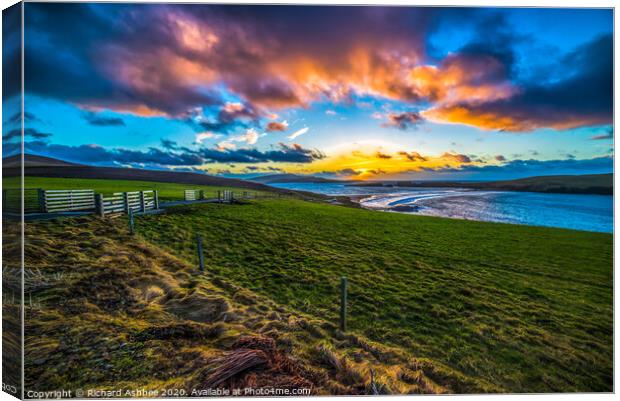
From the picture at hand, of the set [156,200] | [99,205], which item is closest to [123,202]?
[99,205]

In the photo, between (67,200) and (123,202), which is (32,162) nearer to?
(67,200)

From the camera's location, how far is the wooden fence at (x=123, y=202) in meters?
6.28

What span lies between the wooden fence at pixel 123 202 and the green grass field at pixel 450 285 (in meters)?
0.47

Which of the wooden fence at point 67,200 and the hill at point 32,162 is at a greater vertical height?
the hill at point 32,162

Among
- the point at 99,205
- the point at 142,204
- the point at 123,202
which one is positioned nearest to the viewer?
the point at 99,205

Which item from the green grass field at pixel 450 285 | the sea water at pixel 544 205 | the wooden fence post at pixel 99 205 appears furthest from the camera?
the wooden fence post at pixel 99 205

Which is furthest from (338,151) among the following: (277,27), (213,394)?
(213,394)

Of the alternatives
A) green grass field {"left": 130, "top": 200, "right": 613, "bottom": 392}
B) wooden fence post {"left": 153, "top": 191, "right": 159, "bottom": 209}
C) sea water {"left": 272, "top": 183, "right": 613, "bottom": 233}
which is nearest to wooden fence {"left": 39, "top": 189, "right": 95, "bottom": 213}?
green grass field {"left": 130, "top": 200, "right": 613, "bottom": 392}

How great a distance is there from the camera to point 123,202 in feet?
21.8

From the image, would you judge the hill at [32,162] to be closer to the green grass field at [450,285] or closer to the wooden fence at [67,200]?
the wooden fence at [67,200]

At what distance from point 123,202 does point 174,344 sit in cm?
537

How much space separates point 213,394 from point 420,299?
4.18 metres

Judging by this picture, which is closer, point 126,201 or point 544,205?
point 126,201

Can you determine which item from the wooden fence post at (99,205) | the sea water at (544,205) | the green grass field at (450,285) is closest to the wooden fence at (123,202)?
the wooden fence post at (99,205)
